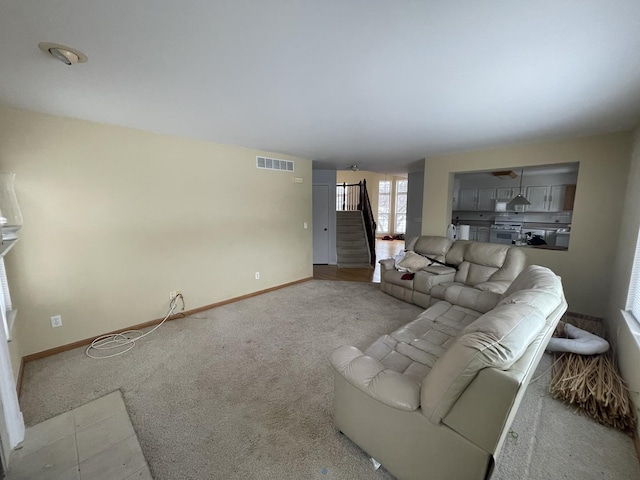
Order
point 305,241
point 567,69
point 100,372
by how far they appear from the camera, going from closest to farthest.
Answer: point 567,69 < point 100,372 < point 305,241

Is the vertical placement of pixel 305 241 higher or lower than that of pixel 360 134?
lower

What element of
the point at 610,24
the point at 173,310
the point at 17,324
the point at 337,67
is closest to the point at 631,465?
the point at 610,24

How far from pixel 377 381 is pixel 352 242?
584 cm

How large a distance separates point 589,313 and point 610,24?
12.3 ft

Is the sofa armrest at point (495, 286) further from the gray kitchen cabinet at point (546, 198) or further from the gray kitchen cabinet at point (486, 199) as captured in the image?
the gray kitchen cabinet at point (486, 199)

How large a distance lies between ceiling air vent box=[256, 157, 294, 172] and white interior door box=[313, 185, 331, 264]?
5.87 feet

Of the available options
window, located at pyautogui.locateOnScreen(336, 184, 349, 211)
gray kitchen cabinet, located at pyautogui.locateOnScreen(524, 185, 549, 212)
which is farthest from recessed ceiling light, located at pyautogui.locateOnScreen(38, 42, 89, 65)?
gray kitchen cabinet, located at pyautogui.locateOnScreen(524, 185, 549, 212)

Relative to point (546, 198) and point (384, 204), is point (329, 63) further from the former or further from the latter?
point (384, 204)

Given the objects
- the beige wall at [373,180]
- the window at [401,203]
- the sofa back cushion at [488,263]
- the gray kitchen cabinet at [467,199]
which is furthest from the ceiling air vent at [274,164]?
the window at [401,203]

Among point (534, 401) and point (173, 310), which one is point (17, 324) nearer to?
point (173, 310)

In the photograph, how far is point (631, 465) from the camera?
1.48 meters

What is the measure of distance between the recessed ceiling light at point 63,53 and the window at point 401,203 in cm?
1105

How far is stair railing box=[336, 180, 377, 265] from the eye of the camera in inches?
279

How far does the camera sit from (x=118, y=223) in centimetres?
293
